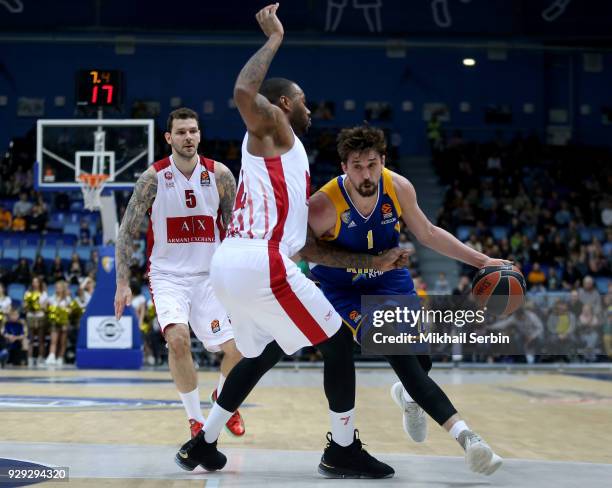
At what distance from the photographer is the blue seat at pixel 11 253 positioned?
20766 millimetres

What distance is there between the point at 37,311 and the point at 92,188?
2.73 metres

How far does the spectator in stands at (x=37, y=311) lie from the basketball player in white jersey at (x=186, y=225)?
38.0ft

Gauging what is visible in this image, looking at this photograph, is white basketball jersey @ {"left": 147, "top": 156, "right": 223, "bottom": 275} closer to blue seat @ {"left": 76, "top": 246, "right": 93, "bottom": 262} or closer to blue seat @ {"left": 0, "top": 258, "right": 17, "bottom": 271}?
blue seat @ {"left": 76, "top": 246, "right": 93, "bottom": 262}

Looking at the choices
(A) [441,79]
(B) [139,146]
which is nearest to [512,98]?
(A) [441,79]

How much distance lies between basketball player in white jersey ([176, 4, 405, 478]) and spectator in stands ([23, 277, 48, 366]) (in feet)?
42.8

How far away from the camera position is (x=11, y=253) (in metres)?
20.8

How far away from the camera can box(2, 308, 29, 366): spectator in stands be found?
16812 millimetres

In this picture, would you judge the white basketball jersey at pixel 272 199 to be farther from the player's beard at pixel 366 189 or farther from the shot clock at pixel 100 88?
the shot clock at pixel 100 88

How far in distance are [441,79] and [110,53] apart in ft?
31.1

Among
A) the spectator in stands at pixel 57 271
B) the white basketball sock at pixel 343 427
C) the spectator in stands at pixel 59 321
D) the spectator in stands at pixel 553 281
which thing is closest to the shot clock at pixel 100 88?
the spectator in stands at pixel 59 321

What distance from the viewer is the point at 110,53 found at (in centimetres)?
2762

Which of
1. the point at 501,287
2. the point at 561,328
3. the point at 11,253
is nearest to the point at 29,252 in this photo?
the point at 11,253

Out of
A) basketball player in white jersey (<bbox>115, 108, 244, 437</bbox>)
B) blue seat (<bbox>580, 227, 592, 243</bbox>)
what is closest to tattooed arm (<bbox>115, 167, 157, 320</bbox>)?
basketball player in white jersey (<bbox>115, 108, 244, 437</bbox>)

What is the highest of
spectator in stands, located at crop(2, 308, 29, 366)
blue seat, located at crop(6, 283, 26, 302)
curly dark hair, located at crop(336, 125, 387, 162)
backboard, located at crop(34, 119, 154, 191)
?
backboard, located at crop(34, 119, 154, 191)
